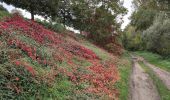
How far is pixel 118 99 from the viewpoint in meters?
16.6

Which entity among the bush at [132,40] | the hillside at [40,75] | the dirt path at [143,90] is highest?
the hillside at [40,75]

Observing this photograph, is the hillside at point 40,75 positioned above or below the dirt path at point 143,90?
above

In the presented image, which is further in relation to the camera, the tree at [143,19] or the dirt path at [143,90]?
the tree at [143,19]

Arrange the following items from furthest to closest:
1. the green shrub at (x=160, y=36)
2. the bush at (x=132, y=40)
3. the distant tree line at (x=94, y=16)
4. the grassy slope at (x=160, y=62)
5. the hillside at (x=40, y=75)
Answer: the bush at (x=132, y=40)
the green shrub at (x=160, y=36)
the distant tree line at (x=94, y=16)
the grassy slope at (x=160, y=62)
the hillside at (x=40, y=75)

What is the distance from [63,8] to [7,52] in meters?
27.7

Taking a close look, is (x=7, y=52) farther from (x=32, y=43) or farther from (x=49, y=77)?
(x=32, y=43)

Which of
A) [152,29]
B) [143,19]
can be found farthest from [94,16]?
[143,19]

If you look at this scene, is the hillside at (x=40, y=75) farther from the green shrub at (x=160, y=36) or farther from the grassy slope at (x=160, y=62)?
the green shrub at (x=160, y=36)

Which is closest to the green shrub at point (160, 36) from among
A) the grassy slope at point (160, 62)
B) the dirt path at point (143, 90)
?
the grassy slope at point (160, 62)

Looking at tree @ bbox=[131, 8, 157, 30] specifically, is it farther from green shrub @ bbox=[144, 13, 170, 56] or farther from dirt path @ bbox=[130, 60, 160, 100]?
dirt path @ bbox=[130, 60, 160, 100]

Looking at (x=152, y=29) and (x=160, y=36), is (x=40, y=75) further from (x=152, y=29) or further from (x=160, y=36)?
(x=152, y=29)

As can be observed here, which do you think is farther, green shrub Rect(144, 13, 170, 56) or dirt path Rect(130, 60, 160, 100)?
green shrub Rect(144, 13, 170, 56)

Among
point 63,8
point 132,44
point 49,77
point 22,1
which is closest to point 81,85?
point 49,77

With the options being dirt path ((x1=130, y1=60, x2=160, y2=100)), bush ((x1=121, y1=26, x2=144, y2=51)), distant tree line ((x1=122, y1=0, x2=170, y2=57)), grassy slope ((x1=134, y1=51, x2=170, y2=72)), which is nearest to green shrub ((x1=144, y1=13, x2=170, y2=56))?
distant tree line ((x1=122, y1=0, x2=170, y2=57))
